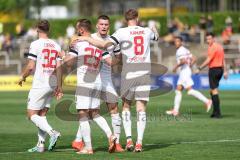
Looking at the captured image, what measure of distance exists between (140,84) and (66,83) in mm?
23807

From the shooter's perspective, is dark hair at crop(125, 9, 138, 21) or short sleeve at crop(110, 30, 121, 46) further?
dark hair at crop(125, 9, 138, 21)

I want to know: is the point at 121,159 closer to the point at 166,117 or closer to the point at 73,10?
the point at 166,117

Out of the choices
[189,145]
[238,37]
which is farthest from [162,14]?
[189,145]

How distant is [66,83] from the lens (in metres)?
39.3

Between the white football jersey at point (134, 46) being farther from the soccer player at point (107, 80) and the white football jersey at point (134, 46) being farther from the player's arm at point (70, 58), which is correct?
the player's arm at point (70, 58)

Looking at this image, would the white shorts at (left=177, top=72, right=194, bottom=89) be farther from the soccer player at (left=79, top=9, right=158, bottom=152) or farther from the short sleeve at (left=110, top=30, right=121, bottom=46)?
the short sleeve at (left=110, top=30, right=121, bottom=46)

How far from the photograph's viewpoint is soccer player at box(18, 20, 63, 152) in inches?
615

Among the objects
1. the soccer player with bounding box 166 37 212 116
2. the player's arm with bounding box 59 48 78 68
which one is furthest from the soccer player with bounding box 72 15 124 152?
the soccer player with bounding box 166 37 212 116

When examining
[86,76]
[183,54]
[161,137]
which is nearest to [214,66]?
[183,54]

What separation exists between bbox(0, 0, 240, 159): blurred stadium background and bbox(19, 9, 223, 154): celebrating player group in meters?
Result: 0.51

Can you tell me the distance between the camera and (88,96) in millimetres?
15102

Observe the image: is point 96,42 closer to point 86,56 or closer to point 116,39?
point 86,56

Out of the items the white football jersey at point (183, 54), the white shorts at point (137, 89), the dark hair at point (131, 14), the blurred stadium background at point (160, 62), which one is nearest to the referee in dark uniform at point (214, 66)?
the blurred stadium background at point (160, 62)

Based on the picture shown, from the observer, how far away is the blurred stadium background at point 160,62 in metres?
16.0
